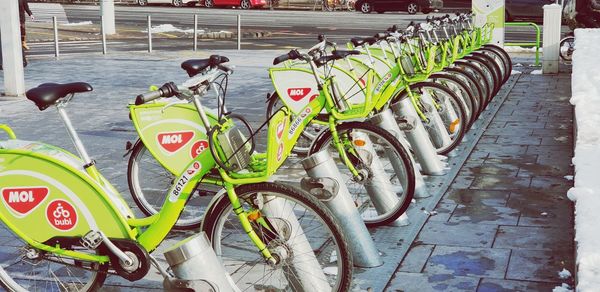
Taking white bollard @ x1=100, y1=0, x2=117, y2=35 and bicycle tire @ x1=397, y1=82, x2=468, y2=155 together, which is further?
white bollard @ x1=100, y1=0, x2=117, y2=35

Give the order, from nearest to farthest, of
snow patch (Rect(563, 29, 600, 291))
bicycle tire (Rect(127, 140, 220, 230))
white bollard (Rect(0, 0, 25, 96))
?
snow patch (Rect(563, 29, 600, 291)) → bicycle tire (Rect(127, 140, 220, 230)) → white bollard (Rect(0, 0, 25, 96))

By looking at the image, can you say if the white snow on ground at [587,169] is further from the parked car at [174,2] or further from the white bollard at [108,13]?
the parked car at [174,2]

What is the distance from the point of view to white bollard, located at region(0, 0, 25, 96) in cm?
1180

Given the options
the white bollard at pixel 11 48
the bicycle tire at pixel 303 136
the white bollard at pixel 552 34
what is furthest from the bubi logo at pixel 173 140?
the white bollard at pixel 552 34

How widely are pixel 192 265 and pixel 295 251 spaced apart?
722 millimetres

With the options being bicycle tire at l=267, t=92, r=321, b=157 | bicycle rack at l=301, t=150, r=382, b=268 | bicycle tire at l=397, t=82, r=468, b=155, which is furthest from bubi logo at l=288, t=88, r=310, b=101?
bicycle rack at l=301, t=150, r=382, b=268

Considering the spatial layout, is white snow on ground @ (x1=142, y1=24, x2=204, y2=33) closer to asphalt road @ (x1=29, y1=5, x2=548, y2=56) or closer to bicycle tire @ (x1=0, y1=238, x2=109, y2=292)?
asphalt road @ (x1=29, y1=5, x2=548, y2=56)

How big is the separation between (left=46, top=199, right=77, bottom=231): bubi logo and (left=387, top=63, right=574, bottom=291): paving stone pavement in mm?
1704

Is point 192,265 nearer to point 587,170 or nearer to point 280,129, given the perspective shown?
point 280,129

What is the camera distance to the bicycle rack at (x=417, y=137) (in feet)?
23.2

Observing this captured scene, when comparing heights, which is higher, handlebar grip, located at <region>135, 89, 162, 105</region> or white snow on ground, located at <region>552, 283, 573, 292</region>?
handlebar grip, located at <region>135, 89, 162, 105</region>

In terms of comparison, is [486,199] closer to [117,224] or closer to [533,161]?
[533,161]

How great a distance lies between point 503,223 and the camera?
6.07 meters

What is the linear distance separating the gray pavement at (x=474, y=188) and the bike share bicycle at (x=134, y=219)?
51 centimetres
